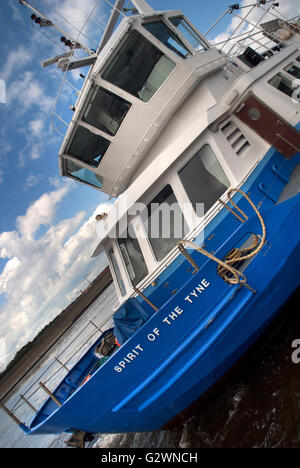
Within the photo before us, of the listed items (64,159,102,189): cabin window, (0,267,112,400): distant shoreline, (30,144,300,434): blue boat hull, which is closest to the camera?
(30,144,300,434): blue boat hull

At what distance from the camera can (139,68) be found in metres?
5.57

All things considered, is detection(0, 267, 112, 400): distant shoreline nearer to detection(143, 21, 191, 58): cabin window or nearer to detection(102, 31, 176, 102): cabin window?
detection(102, 31, 176, 102): cabin window

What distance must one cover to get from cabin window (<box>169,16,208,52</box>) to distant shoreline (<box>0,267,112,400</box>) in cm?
3088

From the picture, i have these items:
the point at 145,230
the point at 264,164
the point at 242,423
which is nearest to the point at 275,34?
the point at 264,164

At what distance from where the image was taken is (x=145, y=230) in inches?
197

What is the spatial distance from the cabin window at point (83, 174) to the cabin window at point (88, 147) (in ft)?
0.91

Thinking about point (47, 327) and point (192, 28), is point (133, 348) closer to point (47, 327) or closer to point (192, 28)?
point (192, 28)

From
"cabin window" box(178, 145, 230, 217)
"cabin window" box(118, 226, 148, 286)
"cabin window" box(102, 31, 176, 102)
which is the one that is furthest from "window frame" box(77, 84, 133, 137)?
"cabin window" box(118, 226, 148, 286)

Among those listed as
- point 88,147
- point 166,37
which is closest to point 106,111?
point 88,147

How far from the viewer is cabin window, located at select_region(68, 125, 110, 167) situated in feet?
20.8

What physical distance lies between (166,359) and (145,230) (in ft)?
7.62

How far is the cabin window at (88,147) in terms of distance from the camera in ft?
20.8

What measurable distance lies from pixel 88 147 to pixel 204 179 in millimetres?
3306

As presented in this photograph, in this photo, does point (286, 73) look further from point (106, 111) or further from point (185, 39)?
point (106, 111)
